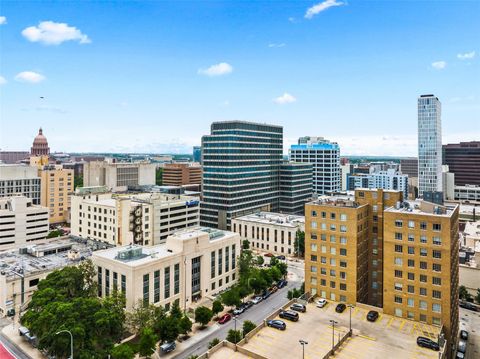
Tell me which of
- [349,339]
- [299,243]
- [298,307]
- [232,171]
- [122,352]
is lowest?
[122,352]

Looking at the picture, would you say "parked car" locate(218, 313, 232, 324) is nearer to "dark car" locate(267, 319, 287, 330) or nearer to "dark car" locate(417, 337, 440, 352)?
"dark car" locate(267, 319, 287, 330)

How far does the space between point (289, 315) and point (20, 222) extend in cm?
11415

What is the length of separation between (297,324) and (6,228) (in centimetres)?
11617

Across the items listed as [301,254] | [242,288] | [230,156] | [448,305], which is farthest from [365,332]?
[230,156]

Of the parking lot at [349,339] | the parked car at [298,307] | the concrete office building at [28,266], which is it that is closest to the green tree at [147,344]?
the parking lot at [349,339]

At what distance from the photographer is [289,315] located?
55625 millimetres

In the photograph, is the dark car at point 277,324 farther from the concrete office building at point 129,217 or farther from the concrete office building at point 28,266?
the concrete office building at point 129,217

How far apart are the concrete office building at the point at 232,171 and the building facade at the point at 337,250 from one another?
82.1 metres

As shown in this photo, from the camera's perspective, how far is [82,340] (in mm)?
56156

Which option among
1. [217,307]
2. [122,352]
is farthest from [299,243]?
[122,352]

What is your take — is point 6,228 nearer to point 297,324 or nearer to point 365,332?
point 297,324

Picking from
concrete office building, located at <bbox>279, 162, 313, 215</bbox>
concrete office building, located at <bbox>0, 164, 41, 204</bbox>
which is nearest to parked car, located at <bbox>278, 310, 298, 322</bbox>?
concrete office building, located at <bbox>279, 162, 313, 215</bbox>

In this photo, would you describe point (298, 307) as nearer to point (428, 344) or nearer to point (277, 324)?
point (277, 324)

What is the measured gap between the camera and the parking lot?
4688 centimetres
